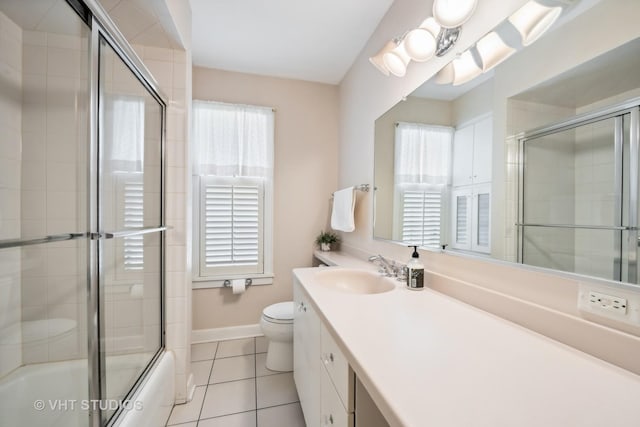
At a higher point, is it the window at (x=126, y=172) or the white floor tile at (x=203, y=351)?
the window at (x=126, y=172)

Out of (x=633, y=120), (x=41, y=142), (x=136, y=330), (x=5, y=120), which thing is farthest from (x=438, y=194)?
(x=5, y=120)

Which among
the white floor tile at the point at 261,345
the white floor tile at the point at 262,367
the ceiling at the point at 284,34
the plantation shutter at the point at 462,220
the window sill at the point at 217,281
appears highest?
the ceiling at the point at 284,34

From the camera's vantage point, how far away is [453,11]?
1.09 metres

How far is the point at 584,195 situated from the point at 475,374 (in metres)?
0.57

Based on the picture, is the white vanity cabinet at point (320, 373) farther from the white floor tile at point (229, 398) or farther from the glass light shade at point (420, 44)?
the glass light shade at point (420, 44)

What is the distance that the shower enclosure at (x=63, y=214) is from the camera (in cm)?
99

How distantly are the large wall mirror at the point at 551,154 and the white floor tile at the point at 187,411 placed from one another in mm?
1656

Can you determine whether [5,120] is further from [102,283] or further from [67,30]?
[102,283]

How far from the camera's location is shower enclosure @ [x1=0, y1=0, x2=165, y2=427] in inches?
38.8

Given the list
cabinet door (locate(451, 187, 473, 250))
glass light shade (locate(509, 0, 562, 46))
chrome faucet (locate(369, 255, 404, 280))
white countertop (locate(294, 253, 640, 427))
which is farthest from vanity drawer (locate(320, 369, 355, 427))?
glass light shade (locate(509, 0, 562, 46))

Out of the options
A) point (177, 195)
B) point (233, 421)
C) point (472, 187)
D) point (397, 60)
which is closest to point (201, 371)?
point (233, 421)

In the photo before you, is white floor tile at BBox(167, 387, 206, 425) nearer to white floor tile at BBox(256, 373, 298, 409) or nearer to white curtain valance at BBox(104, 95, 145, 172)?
white floor tile at BBox(256, 373, 298, 409)

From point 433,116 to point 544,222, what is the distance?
759 mm

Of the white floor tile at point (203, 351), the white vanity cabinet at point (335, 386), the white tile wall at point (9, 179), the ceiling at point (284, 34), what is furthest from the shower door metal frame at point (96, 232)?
the white floor tile at point (203, 351)
